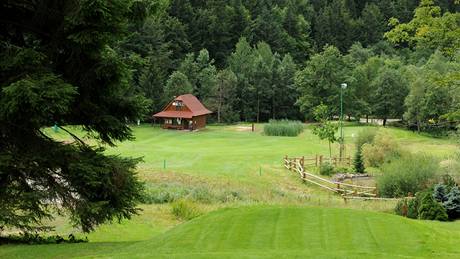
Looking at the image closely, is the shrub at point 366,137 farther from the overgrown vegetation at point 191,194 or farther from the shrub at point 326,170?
the overgrown vegetation at point 191,194

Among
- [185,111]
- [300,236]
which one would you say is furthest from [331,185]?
[185,111]

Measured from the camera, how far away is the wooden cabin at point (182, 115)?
7012 centimetres

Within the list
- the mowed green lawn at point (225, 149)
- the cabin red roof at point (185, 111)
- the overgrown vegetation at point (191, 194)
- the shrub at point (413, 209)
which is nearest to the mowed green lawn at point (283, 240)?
the shrub at point (413, 209)

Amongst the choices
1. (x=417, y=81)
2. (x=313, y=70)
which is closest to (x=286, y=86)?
(x=313, y=70)

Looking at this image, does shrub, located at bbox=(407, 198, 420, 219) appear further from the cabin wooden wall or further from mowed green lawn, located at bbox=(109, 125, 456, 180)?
the cabin wooden wall

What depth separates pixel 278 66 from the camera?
90.0 metres

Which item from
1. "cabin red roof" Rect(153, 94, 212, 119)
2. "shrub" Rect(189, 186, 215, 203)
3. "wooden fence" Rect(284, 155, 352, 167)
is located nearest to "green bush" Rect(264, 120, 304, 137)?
"cabin red roof" Rect(153, 94, 212, 119)

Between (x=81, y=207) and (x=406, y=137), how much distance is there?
59399 millimetres

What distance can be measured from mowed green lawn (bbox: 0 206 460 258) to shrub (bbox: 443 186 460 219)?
27.6 feet

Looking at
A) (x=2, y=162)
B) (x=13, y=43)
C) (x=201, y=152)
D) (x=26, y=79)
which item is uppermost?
(x=13, y=43)

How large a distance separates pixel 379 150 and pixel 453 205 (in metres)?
21.6

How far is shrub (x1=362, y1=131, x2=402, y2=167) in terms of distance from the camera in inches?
1614

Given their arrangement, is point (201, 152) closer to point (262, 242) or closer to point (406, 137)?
point (406, 137)

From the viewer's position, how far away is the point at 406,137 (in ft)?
217
